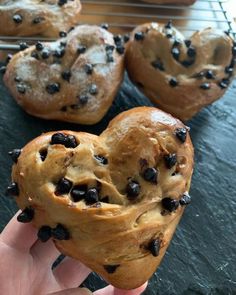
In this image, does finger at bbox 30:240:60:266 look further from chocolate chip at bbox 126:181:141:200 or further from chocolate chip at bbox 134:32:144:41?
chocolate chip at bbox 134:32:144:41

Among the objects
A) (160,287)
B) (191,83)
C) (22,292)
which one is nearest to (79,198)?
(22,292)

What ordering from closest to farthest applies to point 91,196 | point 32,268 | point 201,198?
1. point 91,196
2. point 32,268
3. point 201,198

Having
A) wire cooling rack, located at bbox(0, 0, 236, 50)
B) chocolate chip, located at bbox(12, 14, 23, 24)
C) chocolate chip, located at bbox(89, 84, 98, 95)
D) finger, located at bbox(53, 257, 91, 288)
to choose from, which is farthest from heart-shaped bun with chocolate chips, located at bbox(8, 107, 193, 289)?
wire cooling rack, located at bbox(0, 0, 236, 50)

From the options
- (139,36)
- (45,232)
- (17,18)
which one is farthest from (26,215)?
(17,18)

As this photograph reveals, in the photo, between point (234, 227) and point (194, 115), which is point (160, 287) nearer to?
point (234, 227)

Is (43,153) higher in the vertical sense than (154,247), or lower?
higher

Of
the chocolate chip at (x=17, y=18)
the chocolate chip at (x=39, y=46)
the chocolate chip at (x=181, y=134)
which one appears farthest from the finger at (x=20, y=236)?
the chocolate chip at (x=17, y=18)

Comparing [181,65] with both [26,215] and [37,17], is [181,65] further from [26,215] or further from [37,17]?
[26,215]
